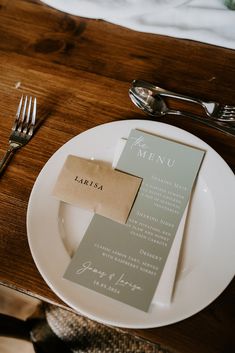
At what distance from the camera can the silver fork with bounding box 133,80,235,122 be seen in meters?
0.54

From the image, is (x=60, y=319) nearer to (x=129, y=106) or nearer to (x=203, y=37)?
(x=129, y=106)

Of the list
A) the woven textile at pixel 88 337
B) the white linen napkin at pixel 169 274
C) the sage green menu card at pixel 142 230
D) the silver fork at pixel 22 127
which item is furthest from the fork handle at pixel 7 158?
the woven textile at pixel 88 337

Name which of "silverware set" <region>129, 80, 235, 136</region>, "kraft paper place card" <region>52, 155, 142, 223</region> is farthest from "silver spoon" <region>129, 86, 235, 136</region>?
"kraft paper place card" <region>52, 155, 142, 223</region>

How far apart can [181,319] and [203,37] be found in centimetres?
48

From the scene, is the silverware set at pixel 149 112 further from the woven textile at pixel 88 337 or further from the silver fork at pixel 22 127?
the woven textile at pixel 88 337

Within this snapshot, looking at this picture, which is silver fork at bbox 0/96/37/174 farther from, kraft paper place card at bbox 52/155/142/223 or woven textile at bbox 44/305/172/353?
woven textile at bbox 44/305/172/353

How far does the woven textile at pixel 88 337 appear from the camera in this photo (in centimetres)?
87

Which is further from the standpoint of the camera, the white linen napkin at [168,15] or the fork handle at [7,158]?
the white linen napkin at [168,15]

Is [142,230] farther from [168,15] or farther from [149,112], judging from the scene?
[168,15]

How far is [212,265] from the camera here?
1.35 ft

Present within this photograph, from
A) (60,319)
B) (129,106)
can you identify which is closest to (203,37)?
(129,106)

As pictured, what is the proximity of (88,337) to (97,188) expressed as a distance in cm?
56

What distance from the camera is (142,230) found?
446mm

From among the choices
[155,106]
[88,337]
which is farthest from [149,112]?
[88,337]
